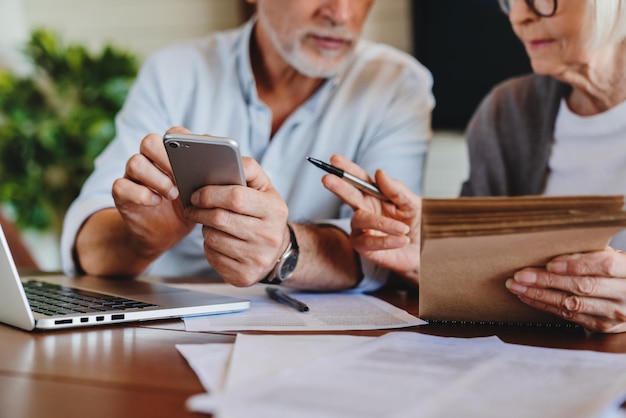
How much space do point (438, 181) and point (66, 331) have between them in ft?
7.39

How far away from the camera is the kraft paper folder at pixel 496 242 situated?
809 millimetres

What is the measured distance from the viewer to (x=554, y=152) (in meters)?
1.52

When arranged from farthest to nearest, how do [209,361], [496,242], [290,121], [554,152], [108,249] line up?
[290,121] < [554,152] < [108,249] < [496,242] < [209,361]

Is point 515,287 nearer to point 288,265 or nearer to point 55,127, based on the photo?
point 288,265

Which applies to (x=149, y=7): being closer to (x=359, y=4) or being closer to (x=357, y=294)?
(x=359, y=4)

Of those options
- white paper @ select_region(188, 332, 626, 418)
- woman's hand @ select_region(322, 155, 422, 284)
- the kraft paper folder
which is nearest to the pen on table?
woman's hand @ select_region(322, 155, 422, 284)

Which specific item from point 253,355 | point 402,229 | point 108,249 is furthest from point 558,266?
point 108,249

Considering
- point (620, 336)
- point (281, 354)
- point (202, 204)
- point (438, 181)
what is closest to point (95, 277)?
point (202, 204)

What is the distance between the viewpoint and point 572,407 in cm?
59

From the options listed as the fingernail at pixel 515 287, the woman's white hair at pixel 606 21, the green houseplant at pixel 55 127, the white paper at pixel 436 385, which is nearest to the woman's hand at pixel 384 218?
the fingernail at pixel 515 287

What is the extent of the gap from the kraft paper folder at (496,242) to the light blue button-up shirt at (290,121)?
645 millimetres

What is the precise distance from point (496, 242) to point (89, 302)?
1.85ft

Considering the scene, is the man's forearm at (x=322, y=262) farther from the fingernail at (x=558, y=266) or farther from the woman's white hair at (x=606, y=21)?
the woman's white hair at (x=606, y=21)

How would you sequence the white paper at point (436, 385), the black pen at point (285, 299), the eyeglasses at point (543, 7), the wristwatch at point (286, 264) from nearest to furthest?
the white paper at point (436, 385) < the black pen at point (285, 299) < the wristwatch at point (286, 264) < the eyeglasses at point (543, 7)
